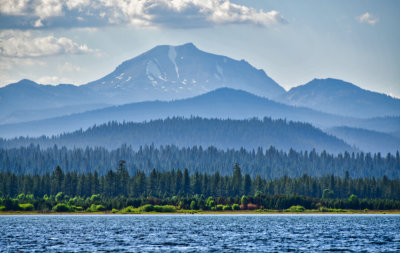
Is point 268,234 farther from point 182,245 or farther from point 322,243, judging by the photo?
point 182,245

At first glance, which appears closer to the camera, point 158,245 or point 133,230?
point 158,245

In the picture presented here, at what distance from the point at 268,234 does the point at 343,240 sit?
1717 centimetres

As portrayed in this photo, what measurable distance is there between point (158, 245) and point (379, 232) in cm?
4955

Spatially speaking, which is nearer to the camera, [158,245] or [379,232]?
[158,245]

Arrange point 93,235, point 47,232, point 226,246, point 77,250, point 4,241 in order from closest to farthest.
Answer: point 77,250
point 226,246
point 4,241
point 93,235
point 47,232

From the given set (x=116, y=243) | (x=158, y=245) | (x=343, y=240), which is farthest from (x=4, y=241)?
(x=343, y=240)

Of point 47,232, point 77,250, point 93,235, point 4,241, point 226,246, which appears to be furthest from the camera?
point 47,232

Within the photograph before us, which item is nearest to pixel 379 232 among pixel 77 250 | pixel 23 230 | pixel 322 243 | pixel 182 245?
pixel 322 243

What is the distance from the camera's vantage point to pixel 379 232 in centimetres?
12144

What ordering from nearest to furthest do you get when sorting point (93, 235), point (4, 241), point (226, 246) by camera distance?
point (226, 246)
point (4, 241)
point (93, 235)

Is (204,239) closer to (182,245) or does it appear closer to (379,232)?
(182,245)

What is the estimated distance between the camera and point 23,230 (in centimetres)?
12556

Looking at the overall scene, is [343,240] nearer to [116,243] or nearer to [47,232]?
[116,243]

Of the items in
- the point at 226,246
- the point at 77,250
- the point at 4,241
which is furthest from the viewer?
the point at 4,241
